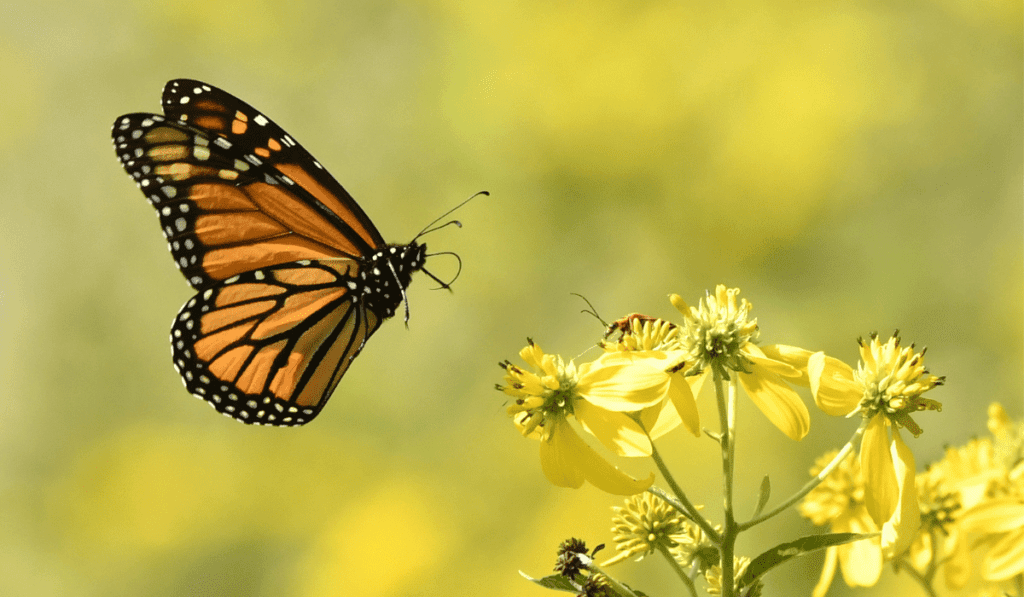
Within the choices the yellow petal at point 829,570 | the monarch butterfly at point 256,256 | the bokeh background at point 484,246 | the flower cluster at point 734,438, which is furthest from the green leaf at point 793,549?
the bokeh background at point 484,246

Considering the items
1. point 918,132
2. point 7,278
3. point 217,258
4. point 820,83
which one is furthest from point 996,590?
point 7,278

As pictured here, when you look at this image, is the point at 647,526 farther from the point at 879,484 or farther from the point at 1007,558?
the point at 1007,558

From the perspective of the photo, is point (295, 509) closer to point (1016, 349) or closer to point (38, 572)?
point (38, 572)

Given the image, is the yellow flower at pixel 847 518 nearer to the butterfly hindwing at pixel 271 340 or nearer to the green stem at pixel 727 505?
the green stem at pixel 727 505

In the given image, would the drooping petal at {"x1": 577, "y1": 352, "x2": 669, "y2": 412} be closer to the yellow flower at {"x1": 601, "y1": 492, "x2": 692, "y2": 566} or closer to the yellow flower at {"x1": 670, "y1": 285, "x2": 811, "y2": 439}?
the yellow flower at {"x1": 670, "y1": 285, "x2": 811, "y2": 439}

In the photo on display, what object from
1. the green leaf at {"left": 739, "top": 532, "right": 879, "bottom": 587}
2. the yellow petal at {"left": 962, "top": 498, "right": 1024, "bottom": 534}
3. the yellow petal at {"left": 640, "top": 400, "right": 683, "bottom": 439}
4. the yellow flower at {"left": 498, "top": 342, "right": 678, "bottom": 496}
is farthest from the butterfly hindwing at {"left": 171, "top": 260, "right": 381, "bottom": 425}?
the yellow petal at {"left": 962, "top": 498, "right": 1024, "bottom": 534}

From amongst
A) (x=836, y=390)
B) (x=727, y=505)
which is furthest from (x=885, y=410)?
(x=727, y=505)
